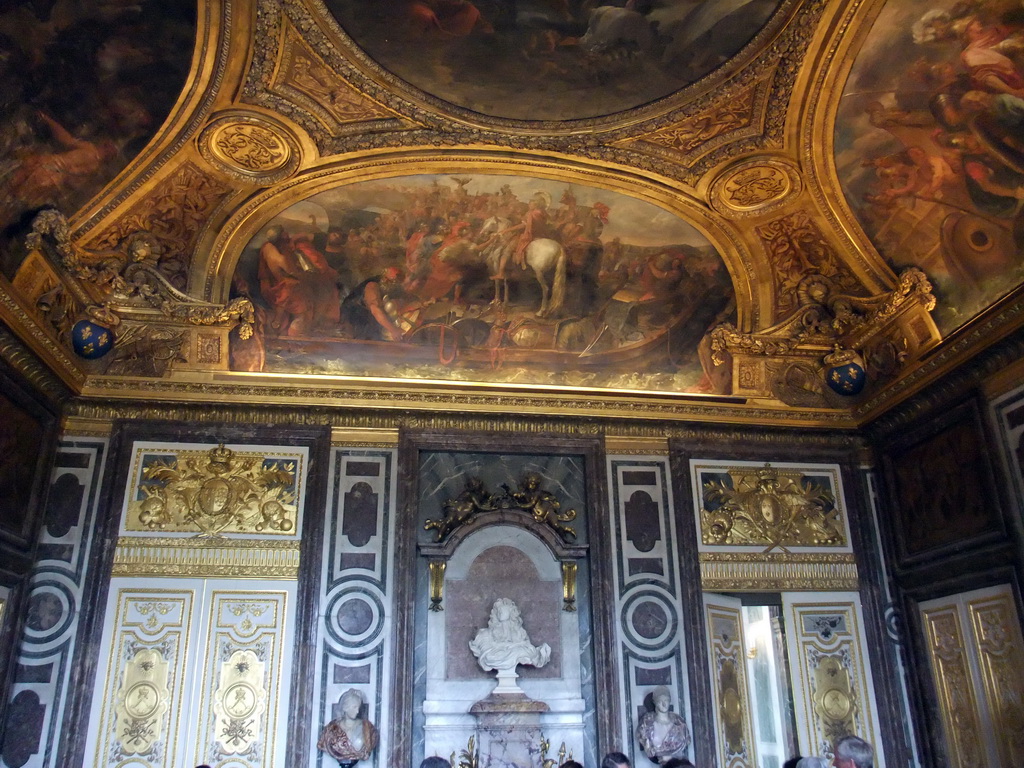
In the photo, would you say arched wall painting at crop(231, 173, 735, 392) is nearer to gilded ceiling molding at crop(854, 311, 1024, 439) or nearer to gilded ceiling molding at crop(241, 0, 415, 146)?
gilded ceiling molding at crop(241, 0, 415, 146)

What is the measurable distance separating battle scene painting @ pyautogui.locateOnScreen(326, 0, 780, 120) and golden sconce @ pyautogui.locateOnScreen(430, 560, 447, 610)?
599cm

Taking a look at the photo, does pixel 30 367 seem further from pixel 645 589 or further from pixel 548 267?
pixel 645 589

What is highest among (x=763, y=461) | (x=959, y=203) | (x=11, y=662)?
(x=959, y=203)

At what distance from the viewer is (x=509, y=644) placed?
11.3 metres

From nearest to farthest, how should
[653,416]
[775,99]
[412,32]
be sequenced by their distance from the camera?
1. [412,32]
2. [775,99]
3. [653,416]

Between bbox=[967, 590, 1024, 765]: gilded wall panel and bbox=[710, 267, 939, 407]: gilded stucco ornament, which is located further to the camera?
bbox=[710, 267, 939, 407]: gilded stucco ornament

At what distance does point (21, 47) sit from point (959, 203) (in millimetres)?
10604

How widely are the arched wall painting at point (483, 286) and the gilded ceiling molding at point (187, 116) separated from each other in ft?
5.88

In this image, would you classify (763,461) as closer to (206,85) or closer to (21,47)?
(206,85)

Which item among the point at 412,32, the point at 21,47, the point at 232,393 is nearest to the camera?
the point at 21,47

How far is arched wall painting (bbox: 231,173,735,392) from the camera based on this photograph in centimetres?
1229

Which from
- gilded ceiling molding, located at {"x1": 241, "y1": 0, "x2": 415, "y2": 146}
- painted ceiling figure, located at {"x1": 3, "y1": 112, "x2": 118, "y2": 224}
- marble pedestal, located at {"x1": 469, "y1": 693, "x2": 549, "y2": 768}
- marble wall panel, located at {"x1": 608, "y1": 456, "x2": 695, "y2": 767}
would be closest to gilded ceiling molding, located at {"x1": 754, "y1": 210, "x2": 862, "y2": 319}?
marble wall panel, located at {"x1": 608, "y1": 456, "x2": 695, "y2": 767}

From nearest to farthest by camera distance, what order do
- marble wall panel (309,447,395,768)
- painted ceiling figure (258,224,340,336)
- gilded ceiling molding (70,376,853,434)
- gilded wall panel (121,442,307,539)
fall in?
marble wall panel (309,447,395,768)
gilded wall panel (121,442,307,539)
gilded ceiling molding (70,376,853,434)
painted ceiling figure (258,224,340,336)

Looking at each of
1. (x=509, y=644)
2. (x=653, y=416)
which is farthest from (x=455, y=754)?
(x=653, y=416)
